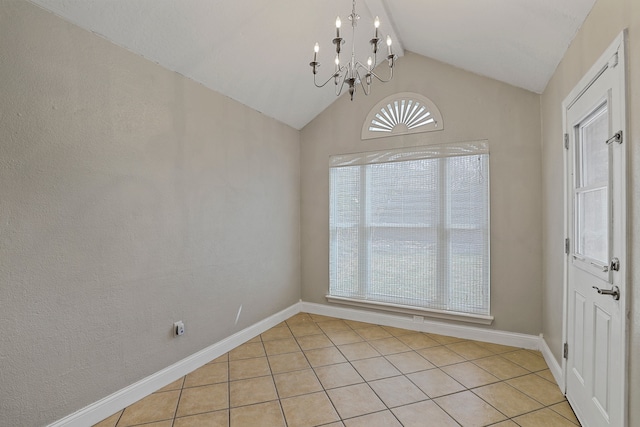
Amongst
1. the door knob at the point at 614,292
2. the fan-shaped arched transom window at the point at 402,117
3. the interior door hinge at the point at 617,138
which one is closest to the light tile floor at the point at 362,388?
the door knob at the point at 614,292

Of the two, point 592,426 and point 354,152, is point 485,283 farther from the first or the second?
point 354,152

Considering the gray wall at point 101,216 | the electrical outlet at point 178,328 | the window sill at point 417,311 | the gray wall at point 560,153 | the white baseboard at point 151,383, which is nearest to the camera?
the gray wall at point 560,153

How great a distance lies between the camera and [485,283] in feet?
10.1

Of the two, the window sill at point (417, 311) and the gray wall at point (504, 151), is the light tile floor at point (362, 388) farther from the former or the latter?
the gray wall at point (504, 151)

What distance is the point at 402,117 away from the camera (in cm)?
344

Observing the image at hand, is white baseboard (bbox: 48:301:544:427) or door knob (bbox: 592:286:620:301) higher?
door knob (bbox: 592:286:620:301)

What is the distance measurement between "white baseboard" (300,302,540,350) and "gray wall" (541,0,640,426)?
280mm

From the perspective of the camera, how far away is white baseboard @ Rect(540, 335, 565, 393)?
226cm

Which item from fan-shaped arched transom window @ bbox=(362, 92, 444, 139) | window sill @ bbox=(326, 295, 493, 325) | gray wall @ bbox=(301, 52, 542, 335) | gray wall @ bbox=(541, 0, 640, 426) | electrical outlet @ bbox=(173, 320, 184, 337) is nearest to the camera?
gray wall @ bbox=(541, 0, 640, 426)

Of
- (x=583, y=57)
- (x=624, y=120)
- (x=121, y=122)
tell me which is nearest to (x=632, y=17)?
(x=624, y=120)

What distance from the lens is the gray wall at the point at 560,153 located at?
4.25 feet

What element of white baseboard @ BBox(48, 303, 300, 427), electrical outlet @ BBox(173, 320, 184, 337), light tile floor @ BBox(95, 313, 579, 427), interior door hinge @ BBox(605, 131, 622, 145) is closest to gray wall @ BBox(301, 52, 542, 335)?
light tile floor @ BBox(95, 313, 579, 427)

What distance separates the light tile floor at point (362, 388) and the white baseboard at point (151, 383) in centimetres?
5

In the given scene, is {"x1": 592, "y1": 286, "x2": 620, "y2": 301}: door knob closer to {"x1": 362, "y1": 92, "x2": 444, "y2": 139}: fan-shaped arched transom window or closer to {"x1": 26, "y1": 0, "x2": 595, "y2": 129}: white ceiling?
{"x1": 26, "y1": 0, "x2": 595, "y2": 129}: white ceiling
